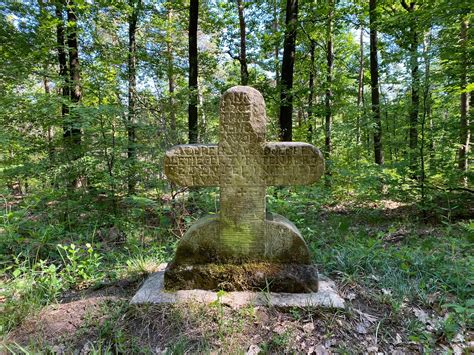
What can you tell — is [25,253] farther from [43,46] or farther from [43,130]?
[43,46]

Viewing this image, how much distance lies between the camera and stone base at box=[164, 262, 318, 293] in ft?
8.32

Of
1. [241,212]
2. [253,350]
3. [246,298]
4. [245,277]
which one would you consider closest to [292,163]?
[241,212]

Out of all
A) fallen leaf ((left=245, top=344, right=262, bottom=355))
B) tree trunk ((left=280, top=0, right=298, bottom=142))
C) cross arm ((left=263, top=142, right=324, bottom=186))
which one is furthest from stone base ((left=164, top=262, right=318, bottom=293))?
tree trunk ((left=280, top=0, right=298, bottom=142))

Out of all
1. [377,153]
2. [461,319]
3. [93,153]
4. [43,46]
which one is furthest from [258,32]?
[461,319]

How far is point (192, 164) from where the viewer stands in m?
2.62

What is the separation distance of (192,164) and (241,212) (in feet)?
2.12

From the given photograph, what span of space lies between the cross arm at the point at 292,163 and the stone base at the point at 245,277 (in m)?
0.80

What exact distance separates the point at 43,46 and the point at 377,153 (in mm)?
9850

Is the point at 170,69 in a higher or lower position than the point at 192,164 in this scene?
higher

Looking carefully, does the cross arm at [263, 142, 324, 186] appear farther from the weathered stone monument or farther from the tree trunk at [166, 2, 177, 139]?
the tree trunk at [166, 2, 177, 139]

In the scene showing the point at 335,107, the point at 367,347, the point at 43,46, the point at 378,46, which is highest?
the point at 378,46

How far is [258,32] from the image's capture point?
10625 mm

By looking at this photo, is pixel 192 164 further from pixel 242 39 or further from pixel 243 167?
pixel 242 39

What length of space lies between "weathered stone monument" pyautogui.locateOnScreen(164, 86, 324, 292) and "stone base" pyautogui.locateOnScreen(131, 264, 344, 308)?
9 centimetres
